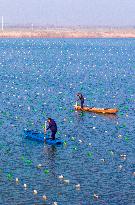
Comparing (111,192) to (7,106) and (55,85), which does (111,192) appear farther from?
(55,85)

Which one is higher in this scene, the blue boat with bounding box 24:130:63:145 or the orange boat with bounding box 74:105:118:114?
→ the blue boat with bounding box 24:130:63:145

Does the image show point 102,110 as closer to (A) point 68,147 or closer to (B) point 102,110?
(B) point 102,110

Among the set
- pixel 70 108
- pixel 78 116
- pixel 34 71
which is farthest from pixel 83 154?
pixel 34 71

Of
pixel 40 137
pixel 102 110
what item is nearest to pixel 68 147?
pixel 40 137

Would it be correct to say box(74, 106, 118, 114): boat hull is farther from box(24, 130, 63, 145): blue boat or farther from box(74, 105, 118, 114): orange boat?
box(24, 130, 63, 145): blue boat

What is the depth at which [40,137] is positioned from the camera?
48469 millimetres

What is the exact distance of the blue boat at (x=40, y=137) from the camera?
155 feet

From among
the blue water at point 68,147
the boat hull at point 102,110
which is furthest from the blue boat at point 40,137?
the boat hull at point 102,110

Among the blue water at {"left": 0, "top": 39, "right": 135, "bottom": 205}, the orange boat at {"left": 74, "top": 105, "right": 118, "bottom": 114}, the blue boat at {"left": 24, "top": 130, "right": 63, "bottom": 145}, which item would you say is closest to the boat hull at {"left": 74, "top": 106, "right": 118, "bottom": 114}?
the orange boat at {"left": 74, "top": 105, "right": 118, "bottom": 114}

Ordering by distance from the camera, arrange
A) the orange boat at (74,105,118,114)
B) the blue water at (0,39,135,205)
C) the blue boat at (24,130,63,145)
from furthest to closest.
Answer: the orange boat at (74,105,118,114), the blue boat at (24,130,63,145), the blue water at (0,39,135,205)

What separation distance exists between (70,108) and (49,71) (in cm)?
4555

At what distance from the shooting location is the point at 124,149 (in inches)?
1818

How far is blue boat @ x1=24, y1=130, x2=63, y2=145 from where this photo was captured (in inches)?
1860

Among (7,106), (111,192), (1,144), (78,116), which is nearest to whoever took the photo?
(111,192)
